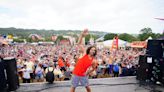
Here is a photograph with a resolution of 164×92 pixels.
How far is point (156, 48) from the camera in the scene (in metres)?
9.85

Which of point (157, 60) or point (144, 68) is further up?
point (157, 60)

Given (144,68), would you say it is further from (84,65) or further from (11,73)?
(11,73)

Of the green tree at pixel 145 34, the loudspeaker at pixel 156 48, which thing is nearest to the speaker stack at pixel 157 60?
the loudspeaker at pixel 156 48

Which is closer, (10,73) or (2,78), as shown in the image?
(2,78)

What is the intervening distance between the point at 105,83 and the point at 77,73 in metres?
3.17

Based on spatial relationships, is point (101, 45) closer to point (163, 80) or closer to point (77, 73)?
point (163, 80)

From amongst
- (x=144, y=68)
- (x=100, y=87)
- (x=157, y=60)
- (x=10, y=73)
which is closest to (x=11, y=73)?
(x=10, y=73)

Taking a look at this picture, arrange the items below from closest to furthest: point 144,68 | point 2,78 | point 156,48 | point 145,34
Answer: point 2,78 < point 156,48 < point 144,68 < point 145,34

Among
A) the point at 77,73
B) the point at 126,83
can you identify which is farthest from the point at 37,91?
the point at 126,83

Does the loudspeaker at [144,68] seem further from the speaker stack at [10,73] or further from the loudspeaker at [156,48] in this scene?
the speaker stack at [10,73]

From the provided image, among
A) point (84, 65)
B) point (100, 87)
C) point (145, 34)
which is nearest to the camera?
point (84, 65)

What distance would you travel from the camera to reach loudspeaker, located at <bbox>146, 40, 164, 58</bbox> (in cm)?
970

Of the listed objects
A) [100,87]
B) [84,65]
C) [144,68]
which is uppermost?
[84,65]

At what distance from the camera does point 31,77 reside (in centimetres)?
1289
